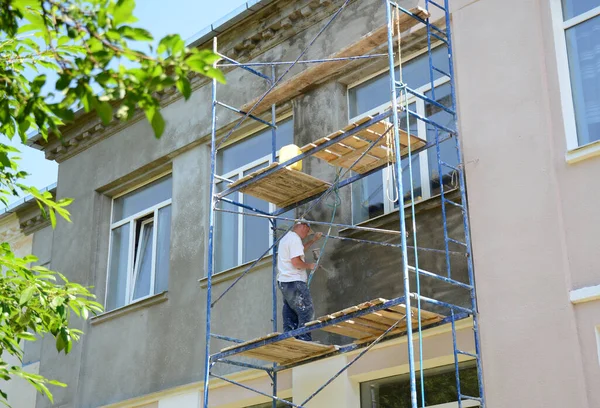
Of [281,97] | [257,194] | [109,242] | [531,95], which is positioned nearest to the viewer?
[531,95]

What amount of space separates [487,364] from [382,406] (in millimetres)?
1780

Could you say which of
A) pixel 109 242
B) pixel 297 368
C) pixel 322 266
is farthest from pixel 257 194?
pixel 109 242

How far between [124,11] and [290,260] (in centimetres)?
625

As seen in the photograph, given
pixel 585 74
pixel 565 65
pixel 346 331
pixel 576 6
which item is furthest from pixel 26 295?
pixel 576 6

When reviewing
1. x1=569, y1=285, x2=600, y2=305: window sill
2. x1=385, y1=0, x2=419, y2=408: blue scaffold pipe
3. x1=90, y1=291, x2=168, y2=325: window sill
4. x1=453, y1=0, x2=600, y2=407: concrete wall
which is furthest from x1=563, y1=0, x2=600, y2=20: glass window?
x1=90, y1=291, x2=168, y2=325: window sill

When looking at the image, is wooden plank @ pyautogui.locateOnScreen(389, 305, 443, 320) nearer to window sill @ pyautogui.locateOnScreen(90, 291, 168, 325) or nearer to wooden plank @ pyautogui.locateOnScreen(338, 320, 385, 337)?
wooden plank @ pyautogui.locateOnScreen(338, 320, 385, 337)

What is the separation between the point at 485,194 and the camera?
34.7 feet

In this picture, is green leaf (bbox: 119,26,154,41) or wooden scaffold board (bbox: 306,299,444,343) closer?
green leaf (bbox: 119,26,154,41)

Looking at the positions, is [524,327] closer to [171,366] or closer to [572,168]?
[572,168]

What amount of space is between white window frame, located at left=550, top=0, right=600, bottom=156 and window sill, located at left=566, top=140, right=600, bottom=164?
0.01m

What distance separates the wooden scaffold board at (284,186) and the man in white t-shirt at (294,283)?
0.69 meters

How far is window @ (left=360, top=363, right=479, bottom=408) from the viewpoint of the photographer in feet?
34.4

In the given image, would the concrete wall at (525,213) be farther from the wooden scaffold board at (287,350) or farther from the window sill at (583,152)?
the wooden scaffold board at (287,350)

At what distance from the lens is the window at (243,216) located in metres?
13.9
